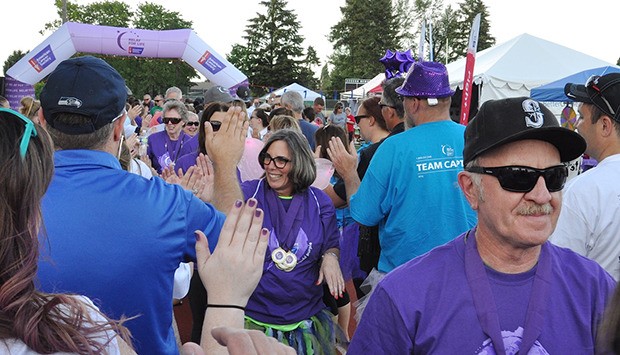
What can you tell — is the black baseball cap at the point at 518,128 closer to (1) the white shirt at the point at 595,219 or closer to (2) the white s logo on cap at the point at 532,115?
(2) the white s logo on cap at the point at 532,115

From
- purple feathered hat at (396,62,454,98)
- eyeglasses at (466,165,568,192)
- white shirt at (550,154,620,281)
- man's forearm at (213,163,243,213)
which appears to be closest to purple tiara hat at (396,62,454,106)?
purple feathered hat at (396,62,454,98)

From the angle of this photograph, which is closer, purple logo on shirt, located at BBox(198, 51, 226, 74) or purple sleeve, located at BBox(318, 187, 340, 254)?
purple sleeve, located at BBox(318, 187, 340, 254)

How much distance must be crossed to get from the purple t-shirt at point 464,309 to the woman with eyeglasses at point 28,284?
2.88 feet

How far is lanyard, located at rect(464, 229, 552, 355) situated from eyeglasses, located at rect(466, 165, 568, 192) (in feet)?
0.82

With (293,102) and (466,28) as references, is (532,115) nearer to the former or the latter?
(293,102)

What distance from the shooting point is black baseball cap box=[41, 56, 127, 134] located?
6.82 feet

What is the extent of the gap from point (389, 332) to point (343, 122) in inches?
657


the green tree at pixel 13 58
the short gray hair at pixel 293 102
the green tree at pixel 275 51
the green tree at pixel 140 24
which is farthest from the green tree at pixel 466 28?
the short gray hair at pixel 293 102

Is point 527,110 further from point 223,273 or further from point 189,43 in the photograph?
point 189,43

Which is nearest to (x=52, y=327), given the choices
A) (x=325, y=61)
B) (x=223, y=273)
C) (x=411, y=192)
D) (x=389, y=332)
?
(x=223, y=273)

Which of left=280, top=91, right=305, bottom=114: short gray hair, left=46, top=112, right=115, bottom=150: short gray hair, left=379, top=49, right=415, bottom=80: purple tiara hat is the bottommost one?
left=46, top=112, right=115, bottom=150: short gray hair

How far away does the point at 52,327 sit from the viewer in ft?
3.96

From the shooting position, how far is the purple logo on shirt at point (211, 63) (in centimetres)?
1972

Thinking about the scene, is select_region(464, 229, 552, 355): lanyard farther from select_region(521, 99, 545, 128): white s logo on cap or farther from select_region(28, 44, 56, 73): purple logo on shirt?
select_region(28, 44, 56, 73): purple logo on shirt
